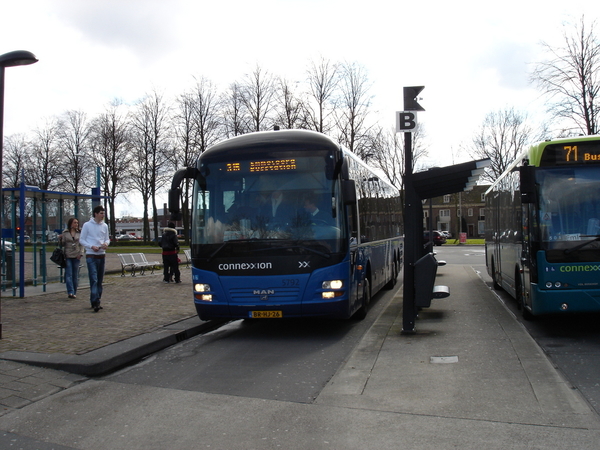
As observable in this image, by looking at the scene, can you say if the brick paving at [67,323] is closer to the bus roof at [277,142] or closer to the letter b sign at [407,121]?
the bus roof at [277,142]

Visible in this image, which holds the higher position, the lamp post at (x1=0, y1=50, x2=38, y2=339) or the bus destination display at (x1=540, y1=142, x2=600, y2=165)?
the lamp post at (x1=0, y1=50, x2=38, y2=339)

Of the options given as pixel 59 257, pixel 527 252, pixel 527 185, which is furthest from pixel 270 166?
pixel 59 257

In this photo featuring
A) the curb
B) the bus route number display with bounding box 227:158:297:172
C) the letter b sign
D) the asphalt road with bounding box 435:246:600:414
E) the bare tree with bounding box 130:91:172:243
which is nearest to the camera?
the asphalt road with bounding box 435:246:600:414

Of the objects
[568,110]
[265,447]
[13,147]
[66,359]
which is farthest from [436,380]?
[13,147]

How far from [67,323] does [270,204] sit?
395cm

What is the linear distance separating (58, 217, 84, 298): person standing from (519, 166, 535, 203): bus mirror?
359 inches

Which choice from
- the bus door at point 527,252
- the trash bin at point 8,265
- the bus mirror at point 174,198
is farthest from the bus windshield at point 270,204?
the trash bin at point 8,265

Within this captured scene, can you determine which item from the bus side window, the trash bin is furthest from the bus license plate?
the trash bin

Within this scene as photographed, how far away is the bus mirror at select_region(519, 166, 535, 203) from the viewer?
8328 mm

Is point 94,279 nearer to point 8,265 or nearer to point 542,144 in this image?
point 8,265

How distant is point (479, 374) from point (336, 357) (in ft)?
6.00

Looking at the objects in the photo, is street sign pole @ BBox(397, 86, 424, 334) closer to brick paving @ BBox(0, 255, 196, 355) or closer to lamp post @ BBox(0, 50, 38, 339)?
brick paving @ BBox(0, 255, 196, 355)

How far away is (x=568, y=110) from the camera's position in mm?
25609

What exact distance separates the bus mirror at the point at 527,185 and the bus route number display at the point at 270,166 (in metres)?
3.25
